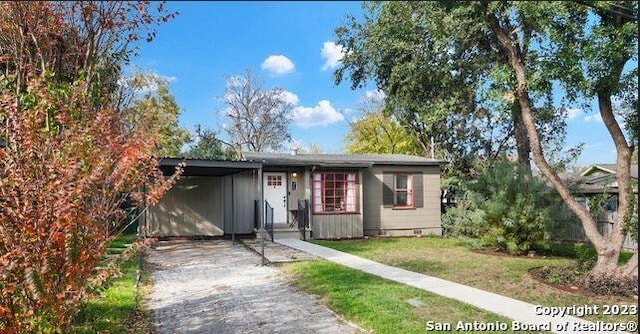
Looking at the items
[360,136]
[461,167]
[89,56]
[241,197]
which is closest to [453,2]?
[89,56]

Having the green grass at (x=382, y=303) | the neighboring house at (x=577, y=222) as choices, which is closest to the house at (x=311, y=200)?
the neighboring house at (x=577, y=222)

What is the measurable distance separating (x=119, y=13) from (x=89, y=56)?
0.56 m

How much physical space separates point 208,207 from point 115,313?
10.3 metres

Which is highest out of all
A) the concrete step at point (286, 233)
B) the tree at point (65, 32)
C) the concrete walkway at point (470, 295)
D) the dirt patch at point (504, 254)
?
the tree at point (65, 32)

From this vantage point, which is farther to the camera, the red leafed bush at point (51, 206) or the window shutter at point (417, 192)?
the window shutter at point (417, 192)

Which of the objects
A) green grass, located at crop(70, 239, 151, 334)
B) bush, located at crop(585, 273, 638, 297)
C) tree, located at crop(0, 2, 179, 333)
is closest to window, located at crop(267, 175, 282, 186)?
green grass, located at crop(70, 239, 151, 334)

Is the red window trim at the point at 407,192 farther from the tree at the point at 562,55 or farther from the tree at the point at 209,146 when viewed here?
the tree at the point at 209,146

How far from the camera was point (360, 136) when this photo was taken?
3306 centimetres

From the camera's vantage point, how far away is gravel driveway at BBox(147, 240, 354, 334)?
5.34 metres

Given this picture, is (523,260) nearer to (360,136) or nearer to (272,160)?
(272,160)

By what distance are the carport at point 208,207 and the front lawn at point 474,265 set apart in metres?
3.34

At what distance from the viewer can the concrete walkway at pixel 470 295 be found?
208 inches

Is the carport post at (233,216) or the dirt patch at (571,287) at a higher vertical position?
the carport post at (233,216)

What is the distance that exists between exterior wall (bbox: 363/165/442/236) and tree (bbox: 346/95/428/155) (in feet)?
42.5
